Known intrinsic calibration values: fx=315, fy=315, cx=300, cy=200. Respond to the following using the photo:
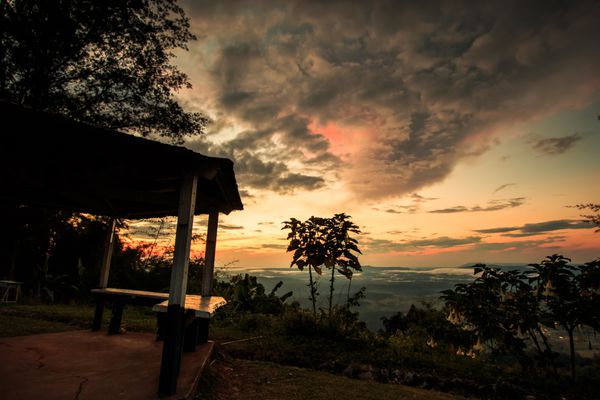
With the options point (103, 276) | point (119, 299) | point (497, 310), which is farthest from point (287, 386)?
point (103, 276)

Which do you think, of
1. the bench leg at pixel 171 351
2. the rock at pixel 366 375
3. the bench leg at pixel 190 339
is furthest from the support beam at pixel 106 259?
the rock at pixel 366 375

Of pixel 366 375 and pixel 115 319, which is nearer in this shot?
pixel 366 375

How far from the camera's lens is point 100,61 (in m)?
10.1

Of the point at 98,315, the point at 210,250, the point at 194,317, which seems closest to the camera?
the point at 194,317

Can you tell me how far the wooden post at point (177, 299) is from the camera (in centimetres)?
344

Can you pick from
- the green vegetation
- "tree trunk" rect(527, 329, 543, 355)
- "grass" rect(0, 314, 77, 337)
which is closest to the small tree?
the green vegetation

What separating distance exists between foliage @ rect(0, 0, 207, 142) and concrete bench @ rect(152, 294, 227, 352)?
7.63 m

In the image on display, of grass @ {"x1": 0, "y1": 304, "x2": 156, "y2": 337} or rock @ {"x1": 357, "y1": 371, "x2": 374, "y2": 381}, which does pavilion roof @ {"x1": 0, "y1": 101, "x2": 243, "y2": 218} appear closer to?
rock @ {"x1": 357, "y1": 371, "x2": 374, "y2": 381}

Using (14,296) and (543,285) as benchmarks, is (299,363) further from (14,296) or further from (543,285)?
(14,296)

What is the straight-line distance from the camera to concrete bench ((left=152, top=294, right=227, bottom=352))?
12.6 feet

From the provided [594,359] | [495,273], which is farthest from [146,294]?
[594,359]

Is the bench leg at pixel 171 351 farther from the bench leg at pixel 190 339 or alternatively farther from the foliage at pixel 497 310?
the foliage at pixel 497 310

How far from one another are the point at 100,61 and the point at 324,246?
9.41 metres

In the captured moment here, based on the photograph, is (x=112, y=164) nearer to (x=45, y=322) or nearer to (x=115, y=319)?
(x=115, y=319)
